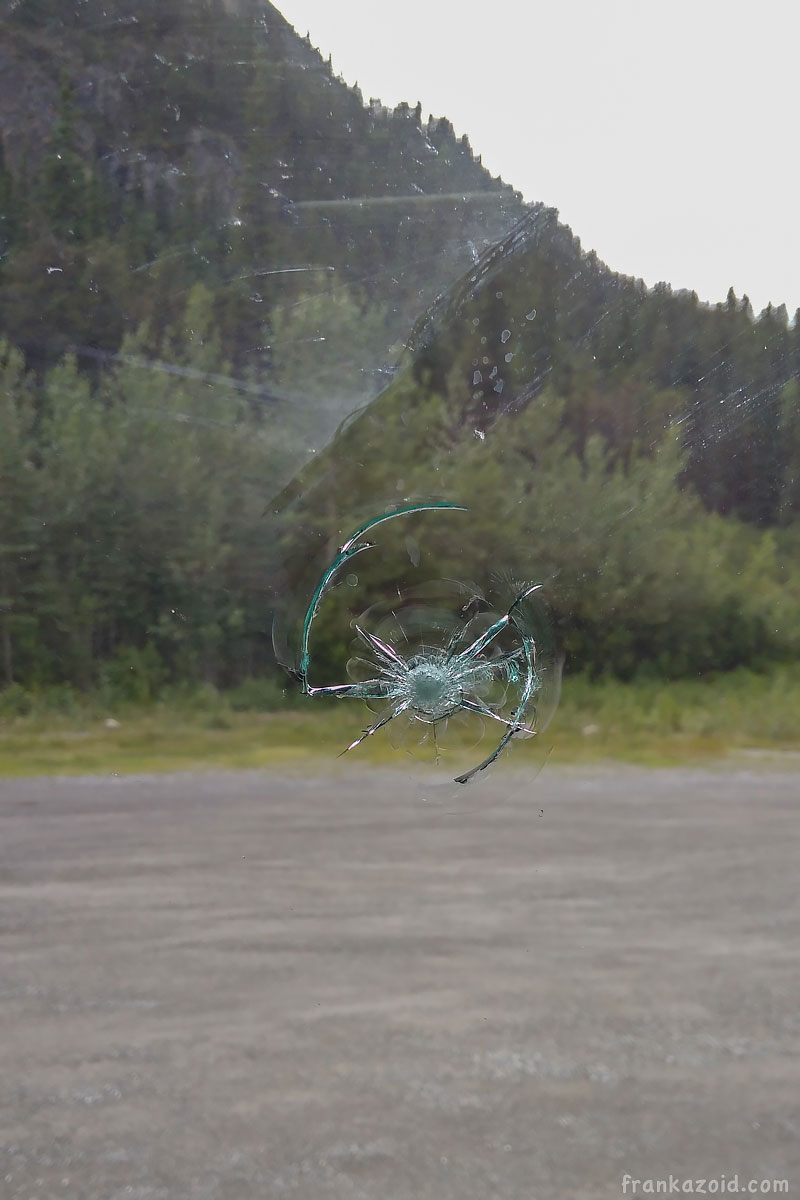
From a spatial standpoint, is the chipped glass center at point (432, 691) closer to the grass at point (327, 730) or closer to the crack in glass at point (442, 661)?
the crack in glass at point (442, 661)

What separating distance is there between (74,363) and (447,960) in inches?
272

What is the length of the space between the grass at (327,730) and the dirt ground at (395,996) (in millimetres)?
480

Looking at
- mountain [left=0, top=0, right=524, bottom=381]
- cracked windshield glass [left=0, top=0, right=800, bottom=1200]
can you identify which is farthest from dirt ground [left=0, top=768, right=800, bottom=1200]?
mountain [left=0, top=0, right=524, bottom=381]

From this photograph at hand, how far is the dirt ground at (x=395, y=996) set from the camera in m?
2.57

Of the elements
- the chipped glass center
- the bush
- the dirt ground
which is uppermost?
the chipped glass center

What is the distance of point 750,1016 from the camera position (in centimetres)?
349

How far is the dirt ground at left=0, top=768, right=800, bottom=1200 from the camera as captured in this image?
8.44 feet

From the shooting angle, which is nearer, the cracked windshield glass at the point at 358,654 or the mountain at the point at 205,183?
the cracked windshield glass at the point at 358,654

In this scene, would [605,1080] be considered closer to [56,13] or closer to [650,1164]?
[650,1164]

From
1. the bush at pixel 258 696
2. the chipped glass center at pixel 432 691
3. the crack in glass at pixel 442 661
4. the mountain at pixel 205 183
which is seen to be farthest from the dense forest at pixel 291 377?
the chipped glass center at pixel 432 691

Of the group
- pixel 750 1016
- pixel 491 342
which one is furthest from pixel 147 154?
pixel 750 1016

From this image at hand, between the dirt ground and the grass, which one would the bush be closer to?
the grass

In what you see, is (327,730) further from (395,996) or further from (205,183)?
(205,183)

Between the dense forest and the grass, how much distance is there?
261 millimetres
